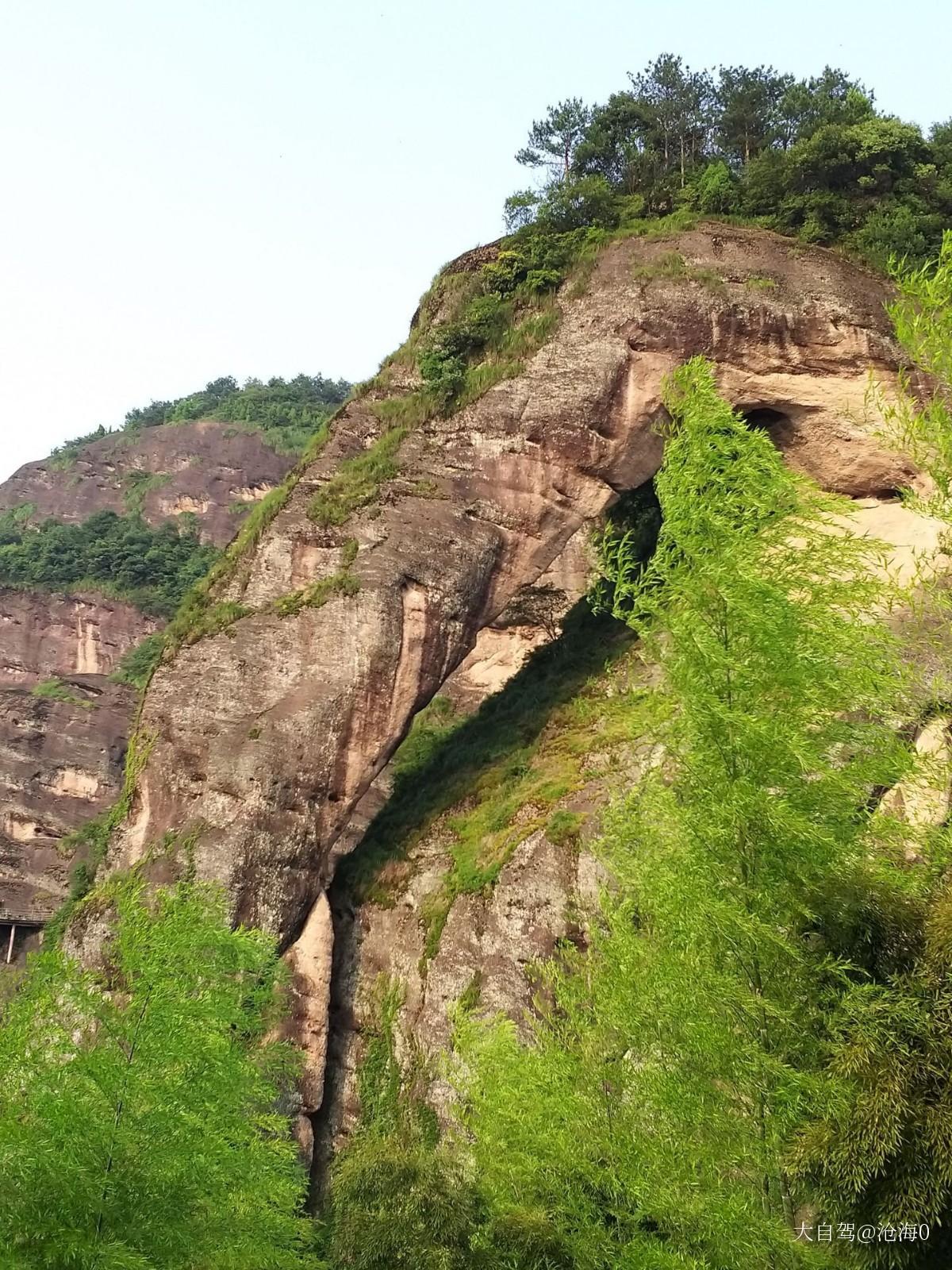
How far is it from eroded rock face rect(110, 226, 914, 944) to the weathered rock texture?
113ft

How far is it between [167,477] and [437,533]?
39425 millimetres

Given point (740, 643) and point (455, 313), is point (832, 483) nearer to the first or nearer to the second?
point (455, 313)

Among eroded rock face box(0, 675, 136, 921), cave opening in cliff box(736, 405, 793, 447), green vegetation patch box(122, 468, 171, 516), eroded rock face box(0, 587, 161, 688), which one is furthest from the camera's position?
green vegetation patch box(122, 468, 171, 516)

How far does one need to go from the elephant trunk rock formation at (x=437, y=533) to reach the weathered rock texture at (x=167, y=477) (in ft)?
113

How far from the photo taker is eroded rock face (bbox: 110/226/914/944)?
2038 centimetres

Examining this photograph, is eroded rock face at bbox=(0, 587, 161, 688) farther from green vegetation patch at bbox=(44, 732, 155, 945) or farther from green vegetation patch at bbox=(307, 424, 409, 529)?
green vegetation patch at bbox=(307, 424, 409, 529)

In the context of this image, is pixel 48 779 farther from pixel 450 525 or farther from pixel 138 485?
pixel 138 485

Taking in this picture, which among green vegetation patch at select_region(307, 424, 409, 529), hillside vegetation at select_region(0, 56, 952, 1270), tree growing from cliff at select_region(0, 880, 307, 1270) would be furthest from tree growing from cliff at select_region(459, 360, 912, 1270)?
green vegetation patch at select_region(307, 424, 409, 529)

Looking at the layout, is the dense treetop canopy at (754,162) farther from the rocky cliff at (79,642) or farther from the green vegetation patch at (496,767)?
the rocky cliff at (79,642)

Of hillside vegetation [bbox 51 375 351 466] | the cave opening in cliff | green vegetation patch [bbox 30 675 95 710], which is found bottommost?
green vegetation patch [bbox 30 675 95 710]

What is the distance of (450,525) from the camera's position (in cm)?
2198

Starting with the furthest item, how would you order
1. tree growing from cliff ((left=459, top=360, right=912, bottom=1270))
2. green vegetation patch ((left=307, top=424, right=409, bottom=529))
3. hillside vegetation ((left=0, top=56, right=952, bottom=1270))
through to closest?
green vegetation patch ((left=307, top=424, right=409, bottom=529)) < tree growing from cliff ((left=459, top=360, right=912, bottom=1270)) < hillside vegetation ((left=0, top=56, right=952, bottom=1270))
